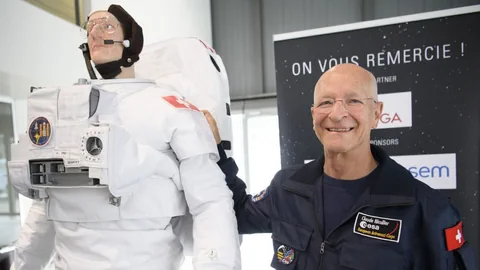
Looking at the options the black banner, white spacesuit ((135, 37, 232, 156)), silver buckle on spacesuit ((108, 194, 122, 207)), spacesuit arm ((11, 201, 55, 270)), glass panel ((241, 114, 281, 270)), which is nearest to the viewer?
silver buckle on spacesuit ((108, 194, 122, 207))

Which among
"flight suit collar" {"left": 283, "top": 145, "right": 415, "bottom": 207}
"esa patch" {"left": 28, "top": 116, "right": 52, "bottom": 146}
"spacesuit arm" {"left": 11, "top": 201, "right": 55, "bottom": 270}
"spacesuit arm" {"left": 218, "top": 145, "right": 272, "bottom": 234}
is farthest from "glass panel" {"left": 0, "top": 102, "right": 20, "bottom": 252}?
"flight suit collar" {"left": 283, "top": 145, "right": 415, "bottom": 207}

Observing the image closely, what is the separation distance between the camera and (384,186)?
1007 mm

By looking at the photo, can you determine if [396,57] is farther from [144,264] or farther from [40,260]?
[40,260]

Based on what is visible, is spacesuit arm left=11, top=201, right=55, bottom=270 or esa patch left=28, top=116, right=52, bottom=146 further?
spacesuit arm left=11, top=201, right=55, bottom=270

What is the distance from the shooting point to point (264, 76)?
3.81m

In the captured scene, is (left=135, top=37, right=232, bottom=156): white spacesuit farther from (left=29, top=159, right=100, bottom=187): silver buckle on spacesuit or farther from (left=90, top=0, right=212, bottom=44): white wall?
(left=90, top=0, right=212, bottom=44): white wall

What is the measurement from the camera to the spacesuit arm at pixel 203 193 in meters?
0.96

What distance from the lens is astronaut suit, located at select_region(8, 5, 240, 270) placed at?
0.92 metres

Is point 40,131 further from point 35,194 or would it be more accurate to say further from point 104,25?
point 104,25

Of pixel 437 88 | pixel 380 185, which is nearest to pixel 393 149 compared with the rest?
pixel 437 88

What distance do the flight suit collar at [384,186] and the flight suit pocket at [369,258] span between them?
0.13 m

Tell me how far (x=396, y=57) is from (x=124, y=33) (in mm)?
1400

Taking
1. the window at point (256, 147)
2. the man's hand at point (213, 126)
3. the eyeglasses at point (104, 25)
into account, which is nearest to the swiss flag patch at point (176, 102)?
the man's hand at point (213, 126)

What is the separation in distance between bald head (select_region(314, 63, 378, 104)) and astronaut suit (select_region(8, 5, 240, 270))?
1.30 feet
